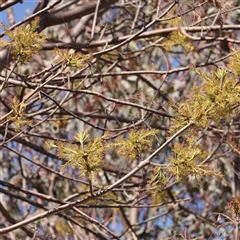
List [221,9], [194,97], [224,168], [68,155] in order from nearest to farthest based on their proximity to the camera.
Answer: [68,155], [194,97], [221,9], [224,168]

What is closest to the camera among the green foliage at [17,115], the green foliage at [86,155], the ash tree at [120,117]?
the green foliage at [86,155]

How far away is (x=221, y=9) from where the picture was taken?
2.98m

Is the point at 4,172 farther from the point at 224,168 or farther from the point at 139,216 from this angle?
the point at 224,168

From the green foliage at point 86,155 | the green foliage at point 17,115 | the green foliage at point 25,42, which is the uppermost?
the green foliage at point 25,42

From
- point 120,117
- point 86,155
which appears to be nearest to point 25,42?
point 86,155

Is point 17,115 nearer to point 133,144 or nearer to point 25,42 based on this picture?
point 25,42

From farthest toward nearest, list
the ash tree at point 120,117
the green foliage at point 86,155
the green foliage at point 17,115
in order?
the green foliage at point 17,115 < the ash tree at point 120,117 < the green foliage at point 86,155

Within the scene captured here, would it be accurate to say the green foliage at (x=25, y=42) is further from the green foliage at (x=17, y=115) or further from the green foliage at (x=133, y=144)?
the green foliage at (x=133, y=144)

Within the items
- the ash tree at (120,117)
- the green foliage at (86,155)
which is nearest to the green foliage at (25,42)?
the ash tree at (120,117)

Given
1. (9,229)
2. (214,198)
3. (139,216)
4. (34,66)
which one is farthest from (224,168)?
(9,229)

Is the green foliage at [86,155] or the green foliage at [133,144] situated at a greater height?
the green foliage at [86,155]

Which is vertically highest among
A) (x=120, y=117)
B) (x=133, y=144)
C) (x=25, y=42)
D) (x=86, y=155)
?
(x=25, y=42)

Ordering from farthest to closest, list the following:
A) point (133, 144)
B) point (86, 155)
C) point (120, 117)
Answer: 1. point (120, 117)
2. point (133, 144)
3. point (86, 155)

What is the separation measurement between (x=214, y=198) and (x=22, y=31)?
4.85m
